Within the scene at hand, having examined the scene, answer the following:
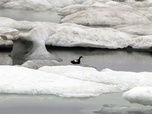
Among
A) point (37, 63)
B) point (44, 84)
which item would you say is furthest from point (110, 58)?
point (44, 84)

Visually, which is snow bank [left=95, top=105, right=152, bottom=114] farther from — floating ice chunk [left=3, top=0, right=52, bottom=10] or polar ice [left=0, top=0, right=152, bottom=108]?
floating ice chunk [left=3, top=0, right=52, bottom=10]

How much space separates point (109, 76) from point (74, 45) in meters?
4.82

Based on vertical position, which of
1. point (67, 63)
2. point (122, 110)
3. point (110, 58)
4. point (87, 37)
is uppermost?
point (87, 37)

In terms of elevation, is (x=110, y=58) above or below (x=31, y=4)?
below

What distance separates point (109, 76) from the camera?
1008 cm

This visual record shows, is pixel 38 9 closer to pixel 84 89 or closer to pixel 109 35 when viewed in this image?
pixel 109 35

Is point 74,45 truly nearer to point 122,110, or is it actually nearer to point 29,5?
point 122,110

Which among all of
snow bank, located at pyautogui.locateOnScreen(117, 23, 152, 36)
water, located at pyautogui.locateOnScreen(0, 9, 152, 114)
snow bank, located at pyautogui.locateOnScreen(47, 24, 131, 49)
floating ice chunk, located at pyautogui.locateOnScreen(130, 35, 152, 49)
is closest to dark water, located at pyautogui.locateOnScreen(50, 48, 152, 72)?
water, located at pyautogui.locateOnScreen(0, 9, 152, 114)

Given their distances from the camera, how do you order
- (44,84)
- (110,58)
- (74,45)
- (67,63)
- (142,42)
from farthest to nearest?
(142,42), (74,45), (110,58), (67,63), (44,84)

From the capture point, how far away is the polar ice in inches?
347

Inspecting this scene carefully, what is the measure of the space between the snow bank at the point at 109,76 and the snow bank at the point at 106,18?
8.49m

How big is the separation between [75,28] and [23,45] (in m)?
2.42

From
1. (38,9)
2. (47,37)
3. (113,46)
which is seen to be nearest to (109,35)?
(113,46)

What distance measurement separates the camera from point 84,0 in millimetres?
28516
